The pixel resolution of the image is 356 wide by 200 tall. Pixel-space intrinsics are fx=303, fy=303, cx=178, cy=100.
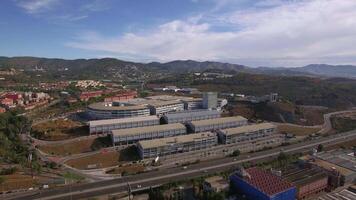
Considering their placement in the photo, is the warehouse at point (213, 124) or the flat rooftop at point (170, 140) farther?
the warehouse at point (213, 124)

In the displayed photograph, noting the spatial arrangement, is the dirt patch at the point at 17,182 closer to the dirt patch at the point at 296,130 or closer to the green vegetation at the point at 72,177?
the green vegetation at the point at 72,177

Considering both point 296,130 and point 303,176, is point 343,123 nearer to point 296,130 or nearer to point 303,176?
point 296,130

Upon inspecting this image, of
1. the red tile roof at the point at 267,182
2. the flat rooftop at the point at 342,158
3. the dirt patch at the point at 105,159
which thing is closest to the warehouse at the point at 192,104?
the dirt patch at the point at 105,159

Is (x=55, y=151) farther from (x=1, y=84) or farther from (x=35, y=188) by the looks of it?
(x=1, y=84)

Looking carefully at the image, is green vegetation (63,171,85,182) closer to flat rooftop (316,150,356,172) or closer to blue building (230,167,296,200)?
blue building (230,167,296,200)

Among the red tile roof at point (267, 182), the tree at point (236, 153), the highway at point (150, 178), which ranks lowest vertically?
the highway at point (150, 178)

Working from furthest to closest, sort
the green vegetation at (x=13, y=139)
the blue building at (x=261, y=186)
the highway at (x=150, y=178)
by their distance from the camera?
1. the green vegetation at (x=13, y=139)
2. the highway at (x=150, y=178)
3. the blue building at (x=261, y=186)

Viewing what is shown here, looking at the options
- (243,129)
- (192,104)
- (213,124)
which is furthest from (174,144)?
(192,104)

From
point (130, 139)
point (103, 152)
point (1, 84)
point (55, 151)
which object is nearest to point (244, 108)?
point (130, 139)
